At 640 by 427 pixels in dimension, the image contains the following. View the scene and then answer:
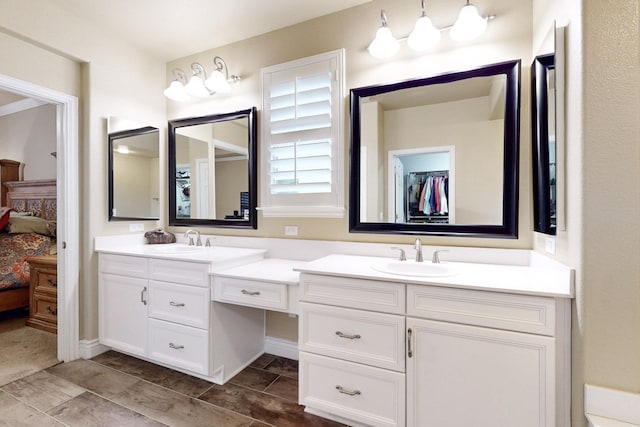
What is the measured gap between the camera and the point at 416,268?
1786 millimetres

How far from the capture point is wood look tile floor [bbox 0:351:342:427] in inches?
66.8

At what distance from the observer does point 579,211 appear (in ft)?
3.82

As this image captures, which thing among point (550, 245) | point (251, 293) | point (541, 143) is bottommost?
point (251, 293)

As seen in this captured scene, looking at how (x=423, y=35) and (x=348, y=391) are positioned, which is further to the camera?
(x=423, y=35)

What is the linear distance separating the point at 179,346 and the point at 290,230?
111cm

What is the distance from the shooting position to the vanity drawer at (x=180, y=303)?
6.57ft

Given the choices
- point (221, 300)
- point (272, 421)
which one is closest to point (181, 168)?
point (221, 300)

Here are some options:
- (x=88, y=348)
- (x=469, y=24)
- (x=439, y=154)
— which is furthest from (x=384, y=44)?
(x=88, y=348)

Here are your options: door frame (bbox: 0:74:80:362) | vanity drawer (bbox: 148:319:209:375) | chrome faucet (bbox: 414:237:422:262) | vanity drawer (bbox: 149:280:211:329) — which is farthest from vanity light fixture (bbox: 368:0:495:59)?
door frame (bbox: 0:74:80:362)

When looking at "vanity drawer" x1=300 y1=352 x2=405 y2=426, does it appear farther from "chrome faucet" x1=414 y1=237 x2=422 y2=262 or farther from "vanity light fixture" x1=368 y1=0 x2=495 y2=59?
"vanity light fixture" x1=368 y1=0 x2=495 y2=59

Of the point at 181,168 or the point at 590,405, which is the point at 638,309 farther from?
the point at 181,168

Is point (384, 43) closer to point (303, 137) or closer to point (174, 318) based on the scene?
point (303, 137)

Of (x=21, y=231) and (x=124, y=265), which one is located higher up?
(x=21, y=231)

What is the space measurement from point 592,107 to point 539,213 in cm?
63
